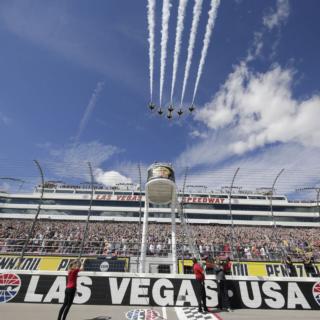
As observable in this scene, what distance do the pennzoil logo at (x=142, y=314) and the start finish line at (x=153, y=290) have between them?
2.67 feet

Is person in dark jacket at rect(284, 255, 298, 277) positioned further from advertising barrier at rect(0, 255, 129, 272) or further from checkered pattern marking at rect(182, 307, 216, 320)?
advertising barrier at rect(0, 255, 129, 272)

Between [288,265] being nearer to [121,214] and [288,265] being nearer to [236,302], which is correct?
[236,302]

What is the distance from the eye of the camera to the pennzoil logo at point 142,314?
7.09 m

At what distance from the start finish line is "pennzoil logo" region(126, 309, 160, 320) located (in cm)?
82

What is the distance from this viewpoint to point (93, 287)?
28.8ft

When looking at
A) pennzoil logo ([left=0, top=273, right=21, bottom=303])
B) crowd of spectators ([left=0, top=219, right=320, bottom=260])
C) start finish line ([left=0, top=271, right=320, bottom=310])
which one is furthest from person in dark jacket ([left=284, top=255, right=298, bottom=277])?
pennzoil logo ([left=0, top=273, right=21, bottom=303])

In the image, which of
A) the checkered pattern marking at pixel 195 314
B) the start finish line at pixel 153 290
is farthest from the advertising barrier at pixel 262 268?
the checkered pattern marking at pixel 195 314

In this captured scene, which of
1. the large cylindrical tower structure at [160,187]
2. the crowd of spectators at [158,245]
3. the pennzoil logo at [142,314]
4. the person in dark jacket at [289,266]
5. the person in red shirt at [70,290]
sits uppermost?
the large cylindrical tower structure at [160,187]

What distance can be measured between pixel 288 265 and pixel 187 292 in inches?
229

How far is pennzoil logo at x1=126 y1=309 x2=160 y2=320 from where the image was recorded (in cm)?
709

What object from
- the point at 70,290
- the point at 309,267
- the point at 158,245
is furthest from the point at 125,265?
the point at 309,267

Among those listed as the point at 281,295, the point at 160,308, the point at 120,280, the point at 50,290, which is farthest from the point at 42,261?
the point at 281,295

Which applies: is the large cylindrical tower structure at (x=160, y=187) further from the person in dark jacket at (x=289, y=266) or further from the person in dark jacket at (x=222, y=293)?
the person in dark jacket at (x=289, y=266)

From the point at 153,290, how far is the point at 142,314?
135 centimetres
